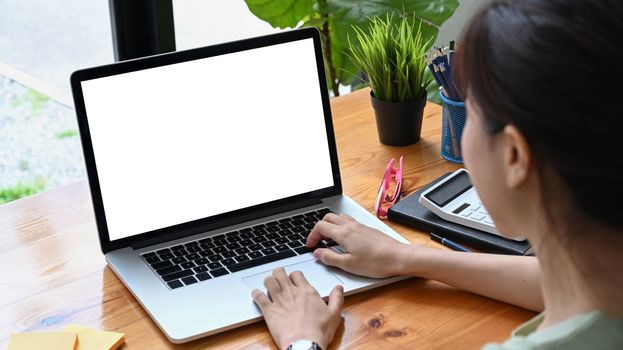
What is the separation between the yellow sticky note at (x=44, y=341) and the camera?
1117 millimetres

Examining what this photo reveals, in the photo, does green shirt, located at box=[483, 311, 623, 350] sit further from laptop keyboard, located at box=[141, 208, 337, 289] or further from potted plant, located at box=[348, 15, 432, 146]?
potted plant, located at box=[348, 15, 432, 146]

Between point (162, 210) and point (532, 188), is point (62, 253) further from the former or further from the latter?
point (532, 188)

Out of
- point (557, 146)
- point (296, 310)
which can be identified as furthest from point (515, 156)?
point (296, 310)

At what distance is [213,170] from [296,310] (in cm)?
31

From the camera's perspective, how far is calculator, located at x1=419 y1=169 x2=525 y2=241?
1335 millimetres

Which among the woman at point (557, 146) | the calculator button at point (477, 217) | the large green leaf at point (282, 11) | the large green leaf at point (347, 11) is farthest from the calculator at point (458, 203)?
the large green leaf at point (282, 11)

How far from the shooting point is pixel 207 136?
135 cm

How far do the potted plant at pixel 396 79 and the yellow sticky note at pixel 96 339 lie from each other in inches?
28.0

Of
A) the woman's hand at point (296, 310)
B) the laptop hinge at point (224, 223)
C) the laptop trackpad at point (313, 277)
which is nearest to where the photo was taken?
the woman's hand at point (296, 310)

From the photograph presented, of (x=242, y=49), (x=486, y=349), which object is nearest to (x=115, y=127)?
(x=242, y=49)

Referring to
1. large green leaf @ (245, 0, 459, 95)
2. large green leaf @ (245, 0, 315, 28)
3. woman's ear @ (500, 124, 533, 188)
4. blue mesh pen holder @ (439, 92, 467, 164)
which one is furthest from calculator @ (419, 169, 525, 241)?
large green leaf @ (245, 0, 315, 28)

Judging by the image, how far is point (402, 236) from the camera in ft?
4.50

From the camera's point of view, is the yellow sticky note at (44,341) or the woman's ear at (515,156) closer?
the woman's ear at (515,156)

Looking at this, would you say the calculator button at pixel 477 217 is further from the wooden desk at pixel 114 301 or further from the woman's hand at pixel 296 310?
the woman's hand at pixel 296 310
